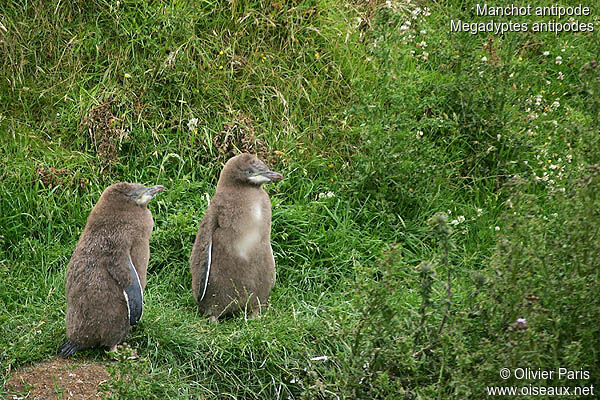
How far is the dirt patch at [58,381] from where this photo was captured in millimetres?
4461

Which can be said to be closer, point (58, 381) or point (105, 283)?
point (58, 381)

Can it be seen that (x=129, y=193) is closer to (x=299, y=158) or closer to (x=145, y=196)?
(x=145, y=196)

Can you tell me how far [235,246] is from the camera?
534 cm

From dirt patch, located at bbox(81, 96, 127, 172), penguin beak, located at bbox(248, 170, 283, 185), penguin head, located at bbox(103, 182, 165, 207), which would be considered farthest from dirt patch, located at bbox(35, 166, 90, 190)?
penguin beak, located at bbox(248, 170, 283, 185)

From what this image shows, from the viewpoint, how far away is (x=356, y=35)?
7.45 meters

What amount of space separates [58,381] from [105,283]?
0.57 meters

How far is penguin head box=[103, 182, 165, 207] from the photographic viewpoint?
5.02 meters

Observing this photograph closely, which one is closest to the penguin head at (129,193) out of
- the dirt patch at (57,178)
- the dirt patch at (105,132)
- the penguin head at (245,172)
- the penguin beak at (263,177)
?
the penguin head at (245,172)

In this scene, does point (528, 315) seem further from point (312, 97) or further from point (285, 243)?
point (312, 97)

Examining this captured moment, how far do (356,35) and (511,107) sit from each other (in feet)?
4.79

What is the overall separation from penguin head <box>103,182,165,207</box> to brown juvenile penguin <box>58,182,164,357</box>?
8cm

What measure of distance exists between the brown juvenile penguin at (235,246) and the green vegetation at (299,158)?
7.6 inches

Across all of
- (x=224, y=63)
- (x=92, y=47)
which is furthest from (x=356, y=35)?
(x=92, y=47)

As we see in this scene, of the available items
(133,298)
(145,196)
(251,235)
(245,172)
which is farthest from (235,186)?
(133,298)
